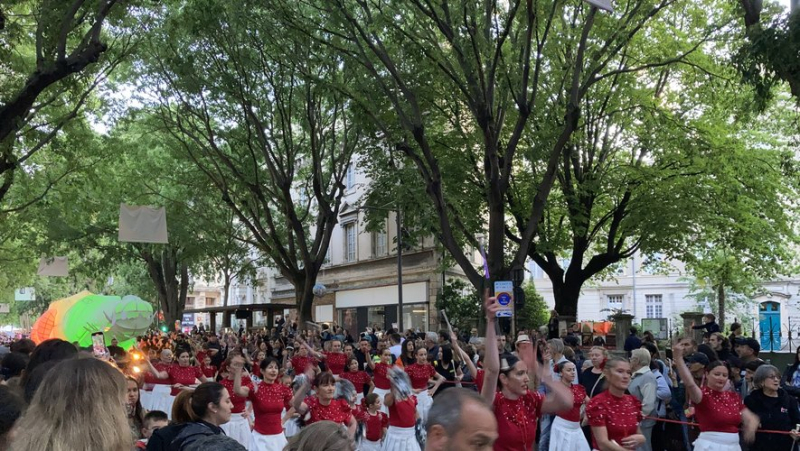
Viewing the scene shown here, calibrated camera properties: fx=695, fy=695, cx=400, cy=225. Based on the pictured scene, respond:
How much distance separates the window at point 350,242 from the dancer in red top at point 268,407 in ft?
105

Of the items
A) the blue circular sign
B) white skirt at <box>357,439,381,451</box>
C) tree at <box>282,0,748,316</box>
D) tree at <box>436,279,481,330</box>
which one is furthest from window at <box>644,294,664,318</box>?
white skirt at <box>357,439,381,451</box>

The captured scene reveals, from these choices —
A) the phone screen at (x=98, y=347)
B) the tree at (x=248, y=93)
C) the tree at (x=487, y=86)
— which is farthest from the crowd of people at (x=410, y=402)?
the tree at (x=248, y=93)

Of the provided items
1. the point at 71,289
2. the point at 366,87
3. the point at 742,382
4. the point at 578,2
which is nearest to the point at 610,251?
the point at 578,2

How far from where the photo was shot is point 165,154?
95.8ft

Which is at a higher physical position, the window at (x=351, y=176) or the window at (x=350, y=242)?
the window at (x=351, y=176)

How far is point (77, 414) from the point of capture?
2.46m

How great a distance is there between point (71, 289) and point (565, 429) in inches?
2393

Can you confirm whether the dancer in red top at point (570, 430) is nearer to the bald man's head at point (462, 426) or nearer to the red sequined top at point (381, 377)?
the red sequined top at point (381, 377)

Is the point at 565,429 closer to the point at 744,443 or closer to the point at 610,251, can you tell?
the point at 744,443

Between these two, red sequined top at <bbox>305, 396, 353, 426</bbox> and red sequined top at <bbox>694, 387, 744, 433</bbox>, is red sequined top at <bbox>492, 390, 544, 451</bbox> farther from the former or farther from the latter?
red sequined top at <bbox>305, 396, 353, 426</bbox>

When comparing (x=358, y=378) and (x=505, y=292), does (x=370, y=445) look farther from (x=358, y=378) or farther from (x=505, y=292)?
(x=505, y=292)

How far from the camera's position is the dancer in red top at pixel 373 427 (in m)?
9.45

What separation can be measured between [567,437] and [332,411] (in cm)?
270

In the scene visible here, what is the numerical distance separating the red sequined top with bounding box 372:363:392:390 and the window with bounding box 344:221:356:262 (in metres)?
29.1
